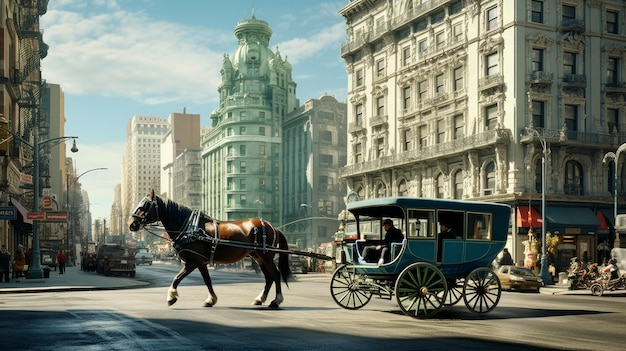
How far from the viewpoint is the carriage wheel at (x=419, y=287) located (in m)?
15.0

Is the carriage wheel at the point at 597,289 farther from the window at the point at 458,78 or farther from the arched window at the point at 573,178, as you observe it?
the window at the point at 458,78

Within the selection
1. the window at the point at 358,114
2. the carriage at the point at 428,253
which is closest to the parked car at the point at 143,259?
the window at the point at 358,114

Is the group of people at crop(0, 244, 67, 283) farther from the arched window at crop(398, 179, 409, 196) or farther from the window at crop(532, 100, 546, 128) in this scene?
the window at crop(532, 100, 546, 128)

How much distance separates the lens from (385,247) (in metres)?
15.6

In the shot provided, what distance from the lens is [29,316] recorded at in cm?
1466

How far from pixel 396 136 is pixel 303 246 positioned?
5514cm

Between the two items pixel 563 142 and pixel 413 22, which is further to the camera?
pixel 413 22

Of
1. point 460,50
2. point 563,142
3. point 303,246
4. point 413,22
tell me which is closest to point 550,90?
point 563,142

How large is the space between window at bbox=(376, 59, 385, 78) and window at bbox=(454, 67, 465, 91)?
10140 millimetres

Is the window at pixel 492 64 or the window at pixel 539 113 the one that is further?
the window at pixel 492 64

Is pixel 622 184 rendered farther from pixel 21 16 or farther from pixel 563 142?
pixel 21 16

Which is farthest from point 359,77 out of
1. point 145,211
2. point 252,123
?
point 252,123

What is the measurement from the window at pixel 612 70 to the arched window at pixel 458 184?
12.8 m

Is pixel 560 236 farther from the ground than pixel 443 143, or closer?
closer
